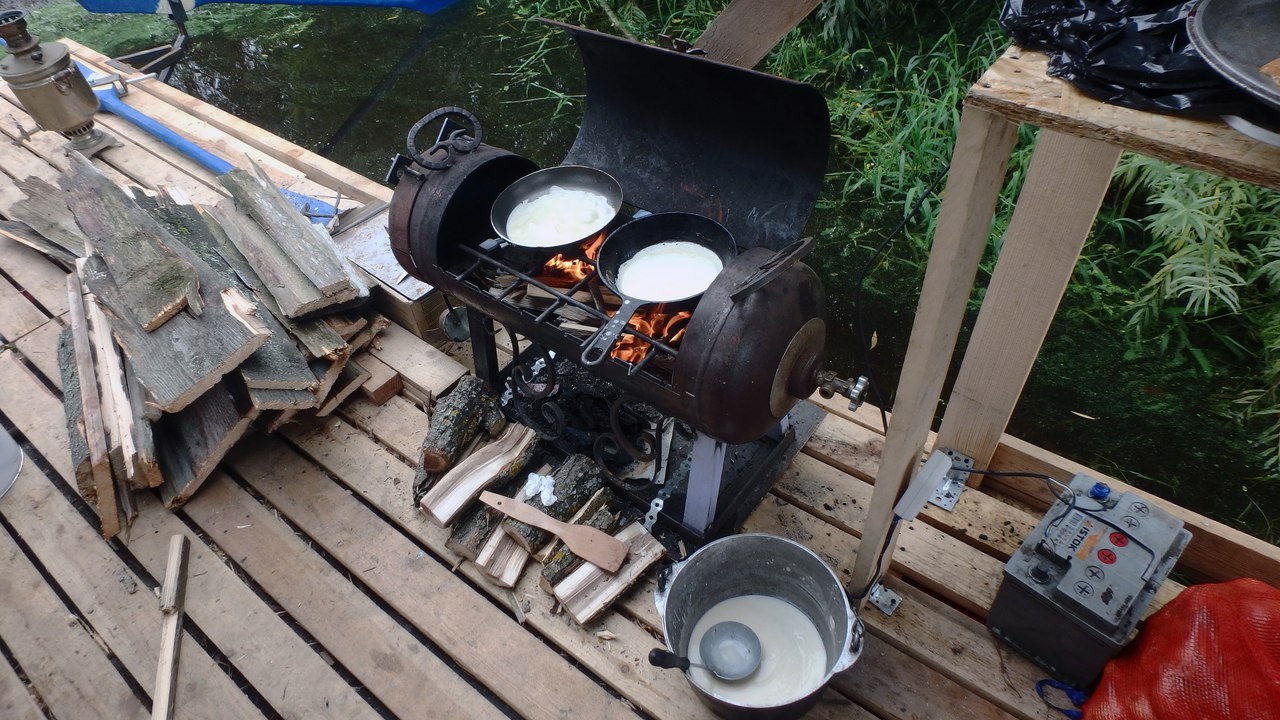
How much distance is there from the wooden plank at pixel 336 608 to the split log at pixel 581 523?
1.13 ft

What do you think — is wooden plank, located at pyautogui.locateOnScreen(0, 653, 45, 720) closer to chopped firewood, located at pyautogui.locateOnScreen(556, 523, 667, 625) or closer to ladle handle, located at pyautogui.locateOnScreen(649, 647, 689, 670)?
chopped firewood, located at pyautogui.locateOnScreen(556, 523, 667, 625)

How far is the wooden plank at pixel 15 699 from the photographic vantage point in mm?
2387

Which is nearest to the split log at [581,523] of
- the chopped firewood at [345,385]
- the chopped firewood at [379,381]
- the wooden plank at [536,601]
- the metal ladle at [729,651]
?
the wooden plank at [536,601]

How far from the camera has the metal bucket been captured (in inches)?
82.2

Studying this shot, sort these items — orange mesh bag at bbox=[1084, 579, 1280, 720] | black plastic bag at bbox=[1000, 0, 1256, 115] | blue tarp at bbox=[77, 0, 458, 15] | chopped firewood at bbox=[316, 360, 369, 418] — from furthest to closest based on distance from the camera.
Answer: blue tarp at bbox=[77, 0, 458, 15]
chopped firewood at bbox=[316, 360, 369, 418]
orange mesh bag at bbox=[1084, 579, 1280, 720]
black plastic bag at bbox=[1000, 0, 1256, 115]

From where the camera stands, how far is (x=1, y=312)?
369 centimetres

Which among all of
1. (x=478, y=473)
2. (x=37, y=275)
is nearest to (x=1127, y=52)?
(x=478, y=473)

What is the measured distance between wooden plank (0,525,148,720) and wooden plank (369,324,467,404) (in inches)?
57.0

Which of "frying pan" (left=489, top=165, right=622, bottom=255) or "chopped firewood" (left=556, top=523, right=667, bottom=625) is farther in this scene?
"frying pan" (left=489, top=165, right=622, bottom=255)

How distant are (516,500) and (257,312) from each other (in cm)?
132

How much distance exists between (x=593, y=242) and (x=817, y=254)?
220 centimetres

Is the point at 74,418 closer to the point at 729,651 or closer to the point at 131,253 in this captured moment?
the point at 131,253

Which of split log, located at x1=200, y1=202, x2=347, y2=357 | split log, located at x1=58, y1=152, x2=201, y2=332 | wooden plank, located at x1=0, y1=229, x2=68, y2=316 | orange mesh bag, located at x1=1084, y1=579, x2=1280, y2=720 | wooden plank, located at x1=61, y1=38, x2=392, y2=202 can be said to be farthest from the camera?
wooden plank, located at x1=61, y1=38, x2=392, y2=202

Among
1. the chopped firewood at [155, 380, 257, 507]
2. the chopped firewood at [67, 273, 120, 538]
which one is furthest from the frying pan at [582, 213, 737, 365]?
the chopped firewood at [67, 273, 120, 538]
